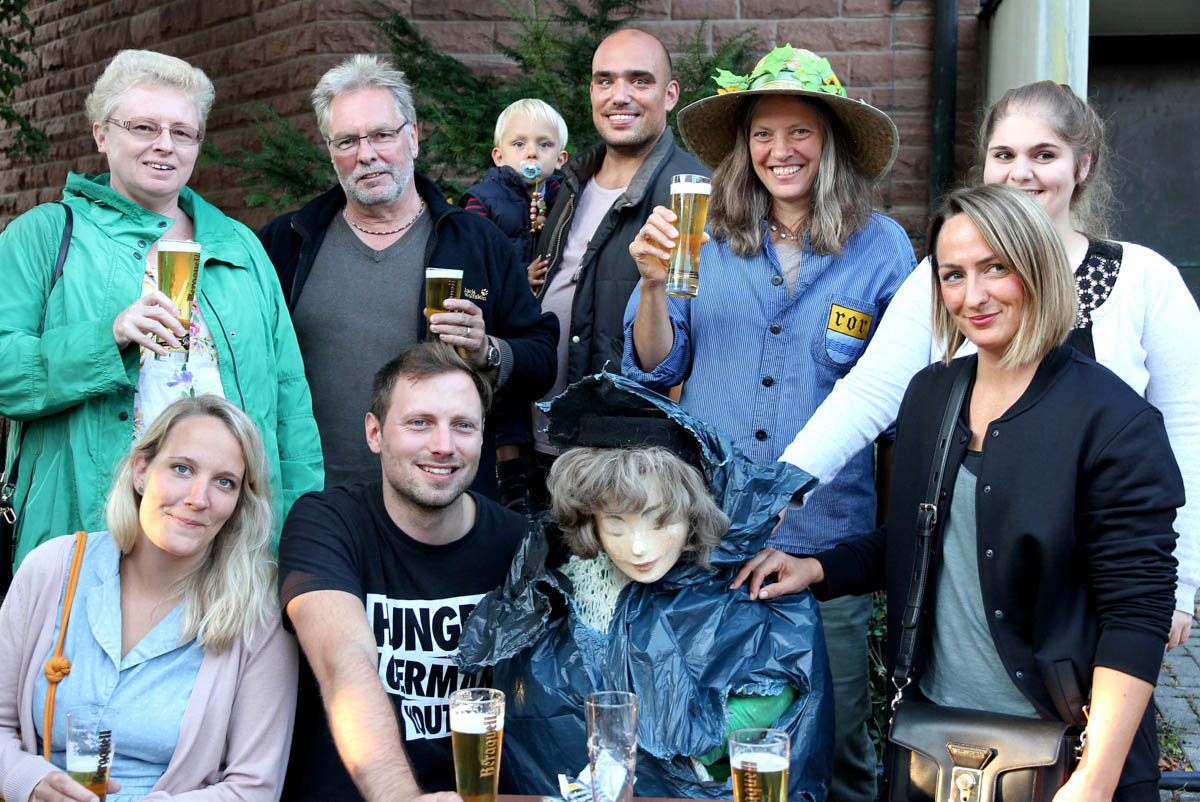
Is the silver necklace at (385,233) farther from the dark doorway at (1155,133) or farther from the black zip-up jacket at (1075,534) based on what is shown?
the dark doorway at (1155,133)

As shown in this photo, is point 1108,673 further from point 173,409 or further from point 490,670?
point 173,409

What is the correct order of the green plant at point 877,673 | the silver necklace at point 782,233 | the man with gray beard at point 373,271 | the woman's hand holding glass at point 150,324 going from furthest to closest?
the green plant at point 877,673 < the man with gray beard at point 373,271 < the silver necklace at point 782,233 < the woman's hand holding glass at point 150,324

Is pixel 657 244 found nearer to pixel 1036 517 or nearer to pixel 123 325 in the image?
pixel 1036 517

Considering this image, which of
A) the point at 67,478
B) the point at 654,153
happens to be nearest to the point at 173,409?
the point at 67,478

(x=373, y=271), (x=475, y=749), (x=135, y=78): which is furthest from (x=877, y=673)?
(x=135, y=78)

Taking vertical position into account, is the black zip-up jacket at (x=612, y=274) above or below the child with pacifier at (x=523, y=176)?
below

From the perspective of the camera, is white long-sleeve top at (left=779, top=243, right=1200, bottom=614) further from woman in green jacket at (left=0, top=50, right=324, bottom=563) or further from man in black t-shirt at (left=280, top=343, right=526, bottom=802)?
woman in green jacket at (left=0, top=50, right=324, bottom=563)

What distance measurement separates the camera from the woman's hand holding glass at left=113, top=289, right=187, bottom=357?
2.91m

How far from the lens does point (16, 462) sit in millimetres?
3215

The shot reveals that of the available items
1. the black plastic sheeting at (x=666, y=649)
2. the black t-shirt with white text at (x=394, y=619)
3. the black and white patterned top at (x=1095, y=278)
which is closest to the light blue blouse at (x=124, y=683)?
the black t-shirt with white text at (x=394, y=619)

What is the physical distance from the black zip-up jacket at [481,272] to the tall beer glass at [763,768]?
5.67 ft

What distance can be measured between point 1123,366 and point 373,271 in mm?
2133

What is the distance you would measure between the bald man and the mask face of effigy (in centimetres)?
121

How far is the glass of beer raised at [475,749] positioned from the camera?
211cm
